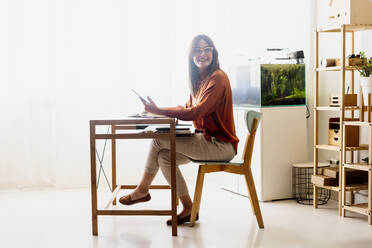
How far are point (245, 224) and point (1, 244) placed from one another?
4.80ft

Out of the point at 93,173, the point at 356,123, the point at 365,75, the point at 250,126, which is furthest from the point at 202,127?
the point at 365,75

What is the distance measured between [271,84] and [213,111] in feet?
2.80

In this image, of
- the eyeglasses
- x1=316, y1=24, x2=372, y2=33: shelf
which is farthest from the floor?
x1=316, y1=24, x2=372, y2=33: shelf

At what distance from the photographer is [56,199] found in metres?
4.07

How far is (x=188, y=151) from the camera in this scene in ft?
10.3

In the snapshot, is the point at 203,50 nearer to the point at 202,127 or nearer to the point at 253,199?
the point at 202,127

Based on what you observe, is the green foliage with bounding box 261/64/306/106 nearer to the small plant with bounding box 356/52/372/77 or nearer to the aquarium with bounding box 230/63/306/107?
the aquarium with bounding box 230/63/306/107

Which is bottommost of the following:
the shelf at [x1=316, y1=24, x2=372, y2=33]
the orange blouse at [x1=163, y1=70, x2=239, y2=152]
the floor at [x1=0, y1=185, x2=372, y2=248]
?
the floor at [x1=0, y1=185, x2=372, y2=248]

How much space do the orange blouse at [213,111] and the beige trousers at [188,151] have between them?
0.05 meters

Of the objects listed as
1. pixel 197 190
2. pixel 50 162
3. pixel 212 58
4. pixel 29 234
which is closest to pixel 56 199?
pixel 50 162

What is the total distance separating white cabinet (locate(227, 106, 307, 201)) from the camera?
3838mm

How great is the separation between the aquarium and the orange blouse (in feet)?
2.26

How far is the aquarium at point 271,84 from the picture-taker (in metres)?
3.80

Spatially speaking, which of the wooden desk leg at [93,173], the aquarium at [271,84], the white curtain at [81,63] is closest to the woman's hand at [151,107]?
the wooden desk leg at [93,173]
